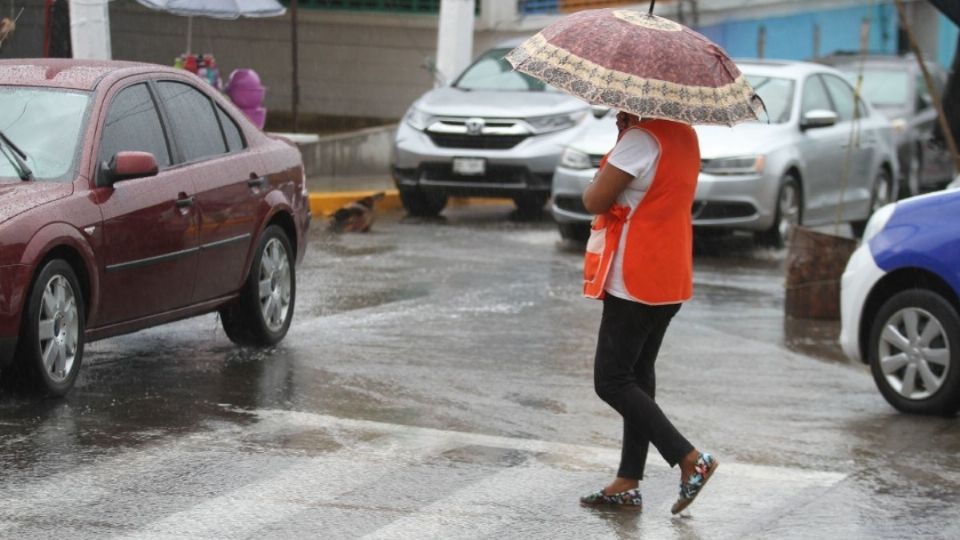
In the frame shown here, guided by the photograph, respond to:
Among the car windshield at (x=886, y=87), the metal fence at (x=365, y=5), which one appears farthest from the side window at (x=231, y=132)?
the metal fence at (x=365, y=5)

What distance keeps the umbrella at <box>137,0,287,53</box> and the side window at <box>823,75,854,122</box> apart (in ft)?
18.0

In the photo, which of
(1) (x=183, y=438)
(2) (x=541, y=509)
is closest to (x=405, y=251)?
(1) (x=183, y=438)

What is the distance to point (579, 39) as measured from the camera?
654 cm

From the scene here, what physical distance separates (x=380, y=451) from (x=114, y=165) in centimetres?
205

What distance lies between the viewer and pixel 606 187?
6465 mm

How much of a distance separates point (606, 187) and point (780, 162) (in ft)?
31.3

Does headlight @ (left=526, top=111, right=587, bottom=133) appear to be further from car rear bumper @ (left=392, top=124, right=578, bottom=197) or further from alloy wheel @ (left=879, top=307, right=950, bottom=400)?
alloy wheel @ (left=879, top=307, right=950, bottom=400)

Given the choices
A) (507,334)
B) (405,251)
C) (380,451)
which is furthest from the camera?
(405,251)

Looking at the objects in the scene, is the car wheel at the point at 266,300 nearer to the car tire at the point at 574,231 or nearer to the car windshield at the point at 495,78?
the car tire at the point at 574,231

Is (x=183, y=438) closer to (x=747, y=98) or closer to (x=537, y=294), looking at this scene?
(x=747, y=98)

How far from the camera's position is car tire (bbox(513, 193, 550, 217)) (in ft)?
58.5

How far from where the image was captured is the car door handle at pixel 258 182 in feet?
32.5

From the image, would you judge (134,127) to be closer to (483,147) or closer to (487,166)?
(487,166)

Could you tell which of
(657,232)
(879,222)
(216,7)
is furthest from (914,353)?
(216,7)
